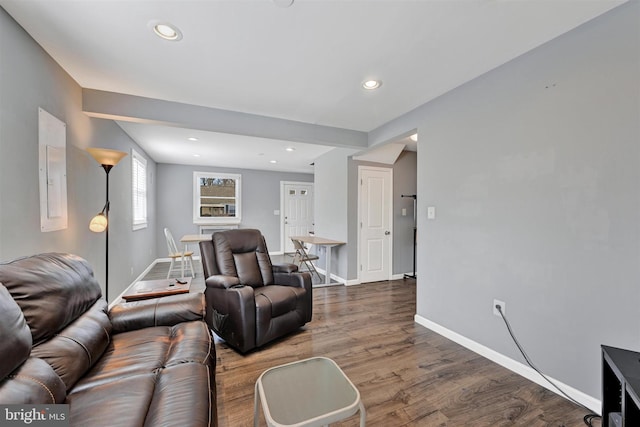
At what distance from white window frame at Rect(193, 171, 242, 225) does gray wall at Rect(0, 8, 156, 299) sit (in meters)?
3.49

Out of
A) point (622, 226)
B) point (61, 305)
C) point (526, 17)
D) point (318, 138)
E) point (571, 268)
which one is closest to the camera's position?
point (61, 305)

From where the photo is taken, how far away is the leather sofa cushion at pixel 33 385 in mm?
850

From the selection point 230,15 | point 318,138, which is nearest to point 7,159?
point 230,15

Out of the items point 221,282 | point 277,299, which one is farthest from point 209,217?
point 277,299

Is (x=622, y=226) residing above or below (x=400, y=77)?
below

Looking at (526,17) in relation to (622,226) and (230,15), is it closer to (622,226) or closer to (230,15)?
(622,226)

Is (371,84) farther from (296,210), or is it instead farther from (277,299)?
(296,210)

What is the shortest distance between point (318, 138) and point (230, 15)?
2044mm

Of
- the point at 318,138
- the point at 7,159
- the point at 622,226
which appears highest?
the point at 318,138

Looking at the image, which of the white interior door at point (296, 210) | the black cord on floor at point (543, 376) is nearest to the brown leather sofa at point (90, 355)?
the black cord on floor at point (543, 376)

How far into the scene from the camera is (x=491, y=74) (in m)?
2.25

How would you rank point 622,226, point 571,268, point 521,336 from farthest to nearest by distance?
point 521,336 < point 571,268 < point 622,226

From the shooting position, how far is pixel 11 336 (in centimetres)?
93

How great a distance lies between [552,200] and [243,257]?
276cm
